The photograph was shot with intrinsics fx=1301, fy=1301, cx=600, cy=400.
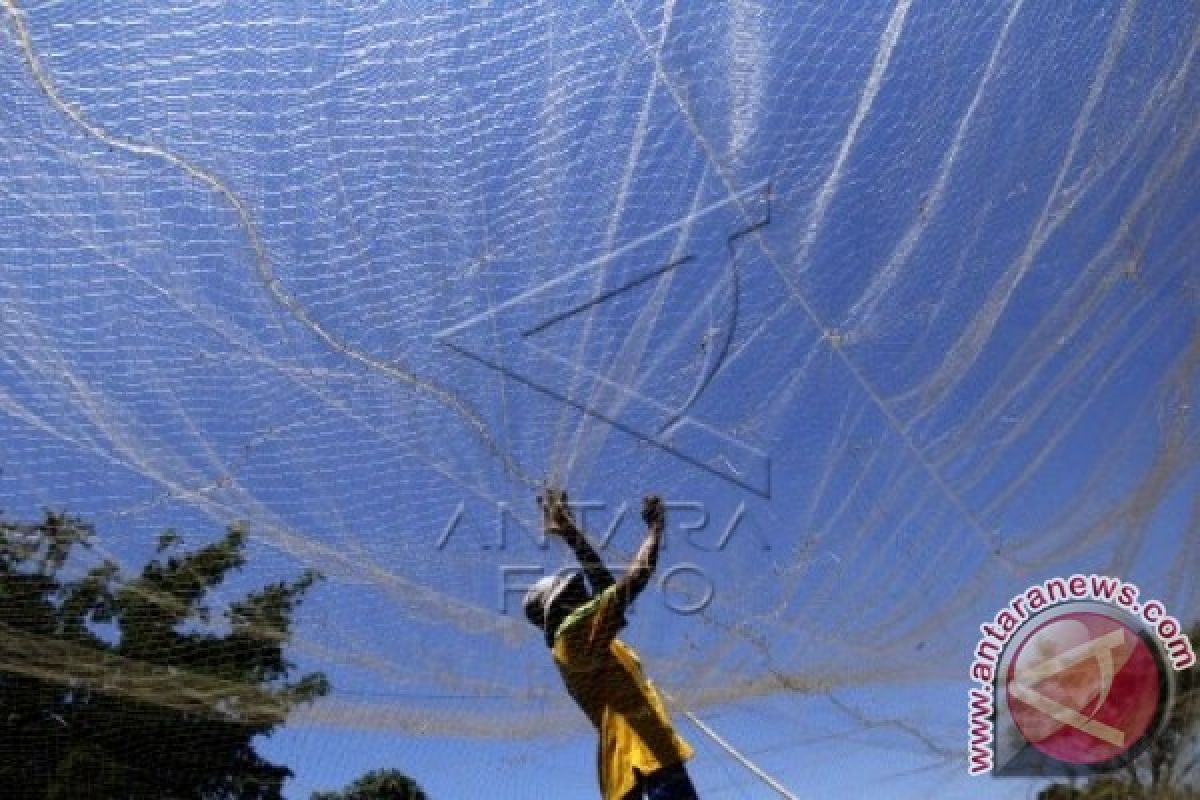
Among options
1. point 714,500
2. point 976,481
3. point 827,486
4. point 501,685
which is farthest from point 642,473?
point 976,481

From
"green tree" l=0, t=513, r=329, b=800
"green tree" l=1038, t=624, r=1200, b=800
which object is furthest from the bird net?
"green tree" l=1038, t=624, r=1200, b=800

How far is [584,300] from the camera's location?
12.1ft

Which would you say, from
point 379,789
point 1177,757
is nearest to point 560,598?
point 1177,757

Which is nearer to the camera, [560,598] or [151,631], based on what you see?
[560,598]

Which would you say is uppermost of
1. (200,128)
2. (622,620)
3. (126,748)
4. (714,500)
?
(126,748)

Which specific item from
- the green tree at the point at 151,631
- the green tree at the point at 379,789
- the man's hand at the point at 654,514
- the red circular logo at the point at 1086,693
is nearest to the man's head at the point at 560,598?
the man's hand at the point at 654,514

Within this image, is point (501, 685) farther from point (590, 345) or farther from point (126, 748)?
point (126, 748)

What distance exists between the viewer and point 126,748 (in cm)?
731

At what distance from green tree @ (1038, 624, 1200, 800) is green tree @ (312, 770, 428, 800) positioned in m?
5.25

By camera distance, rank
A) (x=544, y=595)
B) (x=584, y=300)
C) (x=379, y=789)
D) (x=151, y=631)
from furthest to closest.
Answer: (x=379, y=789) → (x=151, y=631) → (x=584, y=300) → (x=544, y=595)

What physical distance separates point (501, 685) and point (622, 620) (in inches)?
54.4

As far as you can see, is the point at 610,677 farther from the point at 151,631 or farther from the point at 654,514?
the point at 151,631

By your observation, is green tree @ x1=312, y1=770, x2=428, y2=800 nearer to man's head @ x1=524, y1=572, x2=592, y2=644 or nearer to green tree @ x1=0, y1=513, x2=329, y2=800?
green tree @ x1=0, y1=513, x2=329, y2=800

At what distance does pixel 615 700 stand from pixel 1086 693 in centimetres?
321
